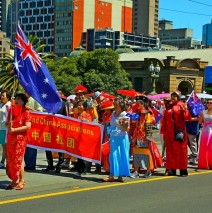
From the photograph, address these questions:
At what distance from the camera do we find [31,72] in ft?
30.6

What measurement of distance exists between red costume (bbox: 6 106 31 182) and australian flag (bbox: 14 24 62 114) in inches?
37.2

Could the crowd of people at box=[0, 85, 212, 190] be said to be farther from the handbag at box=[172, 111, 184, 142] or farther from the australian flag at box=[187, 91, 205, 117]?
the australian flag at box=[187, 91, 205, 117]

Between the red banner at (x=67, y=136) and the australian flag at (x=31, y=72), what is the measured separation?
2.75 ft

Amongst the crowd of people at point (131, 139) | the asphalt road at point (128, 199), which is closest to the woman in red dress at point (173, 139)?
the crowd of people at point (131, 139)

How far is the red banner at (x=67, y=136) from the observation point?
32.4ft

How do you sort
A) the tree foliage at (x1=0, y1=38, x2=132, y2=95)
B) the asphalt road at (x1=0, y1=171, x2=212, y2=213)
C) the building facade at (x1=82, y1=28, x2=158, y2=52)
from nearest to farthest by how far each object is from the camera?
1. the asphalt road at (x1=0, y1=171, x2=212, y2=213)
2. the tree foliage at (x1=0, y1=38, x2=132, y2=95)
3. the building facade at (x1=82, y1=28, x2=158, y2=52)

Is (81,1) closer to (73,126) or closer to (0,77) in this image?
(0,77)

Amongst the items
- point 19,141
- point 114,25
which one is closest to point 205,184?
point 19,141

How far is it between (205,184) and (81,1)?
157368mm

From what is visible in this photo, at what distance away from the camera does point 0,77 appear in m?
60.2

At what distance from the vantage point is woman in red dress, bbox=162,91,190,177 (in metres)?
10.6

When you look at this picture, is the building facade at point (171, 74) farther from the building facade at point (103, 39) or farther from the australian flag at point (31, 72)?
the building facade at point (103, 39)

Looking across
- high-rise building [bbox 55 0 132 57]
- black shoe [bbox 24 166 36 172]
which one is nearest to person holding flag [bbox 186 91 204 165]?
black shoe [bbox 24 166 36 172]

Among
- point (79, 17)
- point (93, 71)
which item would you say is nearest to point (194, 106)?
point (93, 71)
